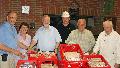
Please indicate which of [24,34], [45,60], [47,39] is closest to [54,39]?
[47,39]

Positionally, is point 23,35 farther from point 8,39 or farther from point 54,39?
point 8,39

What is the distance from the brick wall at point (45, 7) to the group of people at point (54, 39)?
1.87 meters

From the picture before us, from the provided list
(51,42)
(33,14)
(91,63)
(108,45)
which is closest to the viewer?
(91,63)

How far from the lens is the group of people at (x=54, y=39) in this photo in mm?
6117

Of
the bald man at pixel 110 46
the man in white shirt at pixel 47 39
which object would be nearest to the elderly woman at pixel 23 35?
the man in white shirt at pixel 47 39

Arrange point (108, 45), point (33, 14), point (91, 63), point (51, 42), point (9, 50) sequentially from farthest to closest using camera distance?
point (33, 14) → point (51, 42) → point (108, 45) → point (9, 50) → point (91, 63)

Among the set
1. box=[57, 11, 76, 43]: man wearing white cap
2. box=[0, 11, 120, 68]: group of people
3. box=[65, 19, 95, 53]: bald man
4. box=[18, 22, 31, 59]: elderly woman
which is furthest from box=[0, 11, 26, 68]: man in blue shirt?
box=[57, 11, 76, 43]: man wearing white cap

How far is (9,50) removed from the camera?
5.77 metres

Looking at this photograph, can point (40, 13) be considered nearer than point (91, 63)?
No

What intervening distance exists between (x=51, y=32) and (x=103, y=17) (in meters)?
2.79

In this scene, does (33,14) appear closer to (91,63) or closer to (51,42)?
(51,42)

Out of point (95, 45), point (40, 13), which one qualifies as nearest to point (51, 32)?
point (95, 45)

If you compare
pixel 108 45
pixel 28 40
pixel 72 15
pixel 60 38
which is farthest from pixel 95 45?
pixel 72 15

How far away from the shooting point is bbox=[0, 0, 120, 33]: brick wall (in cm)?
909
